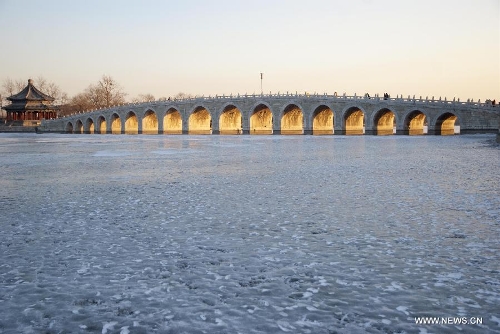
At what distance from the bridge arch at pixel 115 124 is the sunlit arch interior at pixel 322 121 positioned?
3864 cm

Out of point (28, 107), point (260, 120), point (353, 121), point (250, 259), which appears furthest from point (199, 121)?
point (250, 259)

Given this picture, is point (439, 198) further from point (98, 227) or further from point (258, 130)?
point (258, 130)

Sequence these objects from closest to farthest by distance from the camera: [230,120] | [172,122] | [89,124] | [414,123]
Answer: [414,123]
[230,120]
[172,122]
[89,124]

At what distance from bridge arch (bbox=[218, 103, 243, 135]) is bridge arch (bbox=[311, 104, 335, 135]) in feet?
40.0

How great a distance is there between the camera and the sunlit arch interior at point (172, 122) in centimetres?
7469

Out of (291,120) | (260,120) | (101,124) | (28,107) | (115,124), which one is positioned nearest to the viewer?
(291,120)

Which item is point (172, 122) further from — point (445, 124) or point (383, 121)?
point (445, 124)

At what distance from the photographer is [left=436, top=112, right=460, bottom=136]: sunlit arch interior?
46.9 metres

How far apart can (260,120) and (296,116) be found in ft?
20.8

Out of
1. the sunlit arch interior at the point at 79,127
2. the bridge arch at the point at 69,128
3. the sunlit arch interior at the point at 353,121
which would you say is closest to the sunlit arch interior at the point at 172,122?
the sunlit arch interior at the point at 79,127

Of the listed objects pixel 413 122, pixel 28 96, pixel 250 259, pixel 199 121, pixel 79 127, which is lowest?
pixel 250 259

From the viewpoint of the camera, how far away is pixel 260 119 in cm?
6981

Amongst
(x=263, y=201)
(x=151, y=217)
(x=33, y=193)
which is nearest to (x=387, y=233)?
(x=263, y=201)

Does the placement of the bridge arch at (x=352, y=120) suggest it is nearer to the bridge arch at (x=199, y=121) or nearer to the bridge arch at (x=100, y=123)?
the bridge arch at (x=199, y=121)
